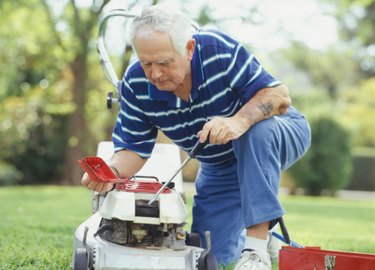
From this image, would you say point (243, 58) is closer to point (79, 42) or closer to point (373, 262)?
point (373, 262)

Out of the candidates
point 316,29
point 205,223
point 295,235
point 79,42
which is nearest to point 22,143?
point 79,42

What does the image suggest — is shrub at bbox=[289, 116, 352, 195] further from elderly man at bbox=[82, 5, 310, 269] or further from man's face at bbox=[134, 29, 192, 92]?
man's face at bbox=[134, 29, 192, 92]

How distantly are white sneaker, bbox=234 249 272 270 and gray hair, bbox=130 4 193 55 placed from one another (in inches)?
29.1

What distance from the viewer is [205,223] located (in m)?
3.32

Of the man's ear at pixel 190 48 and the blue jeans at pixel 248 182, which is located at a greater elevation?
the man's ear at pixel 190 48

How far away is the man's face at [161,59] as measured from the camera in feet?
8.05

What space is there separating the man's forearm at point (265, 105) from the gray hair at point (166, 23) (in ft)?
1.03

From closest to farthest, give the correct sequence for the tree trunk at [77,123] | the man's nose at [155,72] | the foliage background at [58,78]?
1. the man's nose at [155,72]
2. the foliage background at [58,78]
3. the tree trunk at [77,123]

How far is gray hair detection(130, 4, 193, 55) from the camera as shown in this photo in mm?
2457

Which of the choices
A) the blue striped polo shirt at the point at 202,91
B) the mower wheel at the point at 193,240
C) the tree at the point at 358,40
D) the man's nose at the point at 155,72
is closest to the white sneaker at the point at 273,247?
the blue striped polo shirt at the point at 202,91

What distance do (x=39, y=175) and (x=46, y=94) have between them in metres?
1.71

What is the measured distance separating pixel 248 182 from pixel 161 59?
518 mm

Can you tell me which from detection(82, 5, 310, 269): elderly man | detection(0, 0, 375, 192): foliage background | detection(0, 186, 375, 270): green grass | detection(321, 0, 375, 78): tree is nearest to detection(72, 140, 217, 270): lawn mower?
detection(82, 5, 310, 269): elderly man

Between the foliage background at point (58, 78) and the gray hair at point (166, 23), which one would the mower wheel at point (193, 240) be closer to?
the gray hair at point (166, 23)
